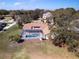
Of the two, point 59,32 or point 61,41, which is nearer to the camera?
point 61,41

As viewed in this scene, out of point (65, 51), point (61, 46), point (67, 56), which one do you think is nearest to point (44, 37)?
point (61, 46)

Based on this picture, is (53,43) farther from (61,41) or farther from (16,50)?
(16,50)

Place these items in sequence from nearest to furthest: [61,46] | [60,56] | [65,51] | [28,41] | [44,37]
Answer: [60,56] < [65,51] < [61,46] < [28,41] < [44,37]

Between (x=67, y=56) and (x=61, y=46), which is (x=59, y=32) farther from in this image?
(x=67, y=56)

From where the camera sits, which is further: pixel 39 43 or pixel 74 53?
pixel 39 43

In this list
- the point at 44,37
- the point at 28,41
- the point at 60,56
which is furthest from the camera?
the point at 44,37

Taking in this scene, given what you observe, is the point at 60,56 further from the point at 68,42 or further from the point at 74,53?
the point at 68,42

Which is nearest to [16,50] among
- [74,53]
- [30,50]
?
[30,50]

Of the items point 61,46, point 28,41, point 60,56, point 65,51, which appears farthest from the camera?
point 28,41
